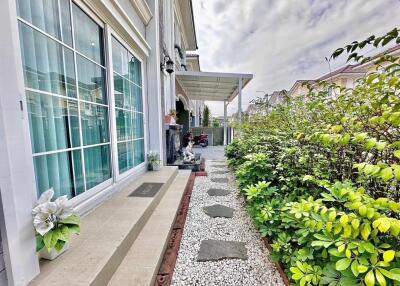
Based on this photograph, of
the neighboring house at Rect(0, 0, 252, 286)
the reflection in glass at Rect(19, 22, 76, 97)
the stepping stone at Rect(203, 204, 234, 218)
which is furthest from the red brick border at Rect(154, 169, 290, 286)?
the reflection in glass at Rect(19, 22, 76, 97)

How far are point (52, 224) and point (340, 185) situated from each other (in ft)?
6.94

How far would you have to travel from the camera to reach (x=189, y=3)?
8.52 metres

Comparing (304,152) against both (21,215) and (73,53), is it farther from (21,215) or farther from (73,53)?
(73,53)

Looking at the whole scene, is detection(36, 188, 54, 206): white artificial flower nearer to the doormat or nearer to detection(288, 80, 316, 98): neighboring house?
the doormat

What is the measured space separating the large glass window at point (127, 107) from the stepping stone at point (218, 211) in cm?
170

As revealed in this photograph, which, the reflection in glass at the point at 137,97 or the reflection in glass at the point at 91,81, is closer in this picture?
the reflection in glass at the point at 91,81

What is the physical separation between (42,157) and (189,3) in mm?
9532

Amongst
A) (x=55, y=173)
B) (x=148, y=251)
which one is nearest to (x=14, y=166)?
(x=55, y=173)

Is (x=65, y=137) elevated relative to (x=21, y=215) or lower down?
elevated

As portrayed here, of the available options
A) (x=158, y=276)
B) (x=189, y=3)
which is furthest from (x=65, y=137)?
(x=189, y=3)

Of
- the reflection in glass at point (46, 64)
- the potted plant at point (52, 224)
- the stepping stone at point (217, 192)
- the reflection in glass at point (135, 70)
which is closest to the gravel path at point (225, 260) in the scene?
the stepping stone at point (217, 192)

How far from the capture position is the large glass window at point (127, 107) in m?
3.20

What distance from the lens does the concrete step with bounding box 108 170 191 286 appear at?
159 cm

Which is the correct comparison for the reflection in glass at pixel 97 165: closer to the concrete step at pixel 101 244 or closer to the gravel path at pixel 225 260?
the concrete step at pixel 101 244
